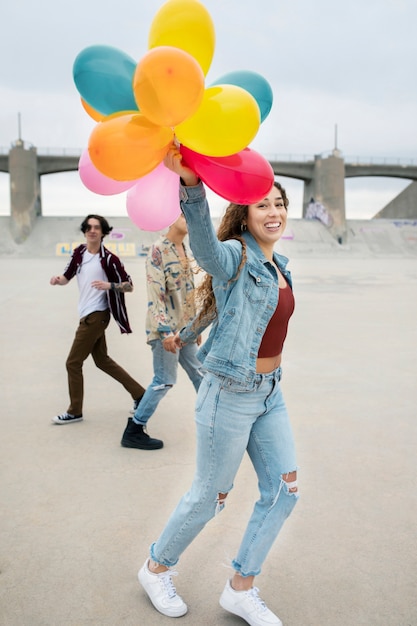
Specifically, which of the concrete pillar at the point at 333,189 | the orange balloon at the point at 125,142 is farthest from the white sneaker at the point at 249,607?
the concrete pillar at the point at 333,189

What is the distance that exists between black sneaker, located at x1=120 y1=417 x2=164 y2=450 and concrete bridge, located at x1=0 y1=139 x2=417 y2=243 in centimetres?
4143

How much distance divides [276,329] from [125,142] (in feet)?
2.88

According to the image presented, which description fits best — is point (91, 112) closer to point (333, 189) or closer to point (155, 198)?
point (155, 198)

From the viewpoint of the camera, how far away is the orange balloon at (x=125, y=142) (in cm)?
Result: 194

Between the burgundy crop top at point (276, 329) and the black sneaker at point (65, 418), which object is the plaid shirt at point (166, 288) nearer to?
the black sneaker at point (65, 418)

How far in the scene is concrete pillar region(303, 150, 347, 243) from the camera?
154 ft

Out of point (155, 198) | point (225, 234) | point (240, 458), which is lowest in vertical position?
point (240, 458)

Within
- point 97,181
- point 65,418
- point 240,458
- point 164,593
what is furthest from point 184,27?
point 65,418

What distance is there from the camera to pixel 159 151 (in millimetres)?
2016

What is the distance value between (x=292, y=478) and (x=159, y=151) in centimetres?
130

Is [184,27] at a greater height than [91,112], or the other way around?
[184,27]

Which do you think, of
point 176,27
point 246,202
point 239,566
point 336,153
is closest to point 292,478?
point 239,566

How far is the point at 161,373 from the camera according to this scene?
13.1 feet

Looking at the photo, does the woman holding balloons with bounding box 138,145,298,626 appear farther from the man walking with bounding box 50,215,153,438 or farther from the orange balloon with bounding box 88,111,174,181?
the man walking with bounding box 50,215,153,438
